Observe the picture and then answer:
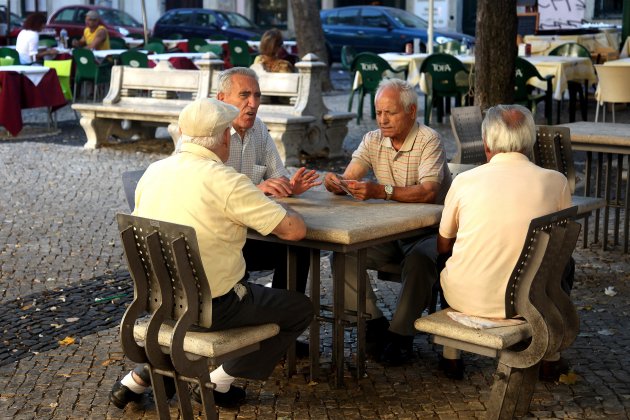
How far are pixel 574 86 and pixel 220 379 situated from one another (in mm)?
11350

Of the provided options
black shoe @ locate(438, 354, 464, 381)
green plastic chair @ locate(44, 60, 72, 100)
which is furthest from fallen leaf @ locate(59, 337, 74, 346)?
green plastic chair @ locate(44, 60, 72, 100)

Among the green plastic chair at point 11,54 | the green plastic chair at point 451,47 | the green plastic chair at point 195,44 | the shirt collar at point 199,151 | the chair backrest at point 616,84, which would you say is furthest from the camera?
the green plastic chair at point 195,44

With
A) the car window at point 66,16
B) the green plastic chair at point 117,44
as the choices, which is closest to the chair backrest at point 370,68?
the green plastic chair at point 117,44

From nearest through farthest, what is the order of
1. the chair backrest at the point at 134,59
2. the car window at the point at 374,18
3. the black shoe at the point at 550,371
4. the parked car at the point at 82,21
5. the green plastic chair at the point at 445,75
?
the black shoe at the point at 550,371, the green plastic chair at the point at 445,75, the chair backrest at the point at 134,59, the car window at the point at 374,18, the parked car at the point at 82,21

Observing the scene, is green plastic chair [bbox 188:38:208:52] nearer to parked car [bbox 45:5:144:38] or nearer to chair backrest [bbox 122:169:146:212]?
parked car [bbox 45:5:144:38]

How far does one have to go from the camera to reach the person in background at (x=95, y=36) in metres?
19.9

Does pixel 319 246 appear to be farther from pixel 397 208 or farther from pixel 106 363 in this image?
pixel 106 363

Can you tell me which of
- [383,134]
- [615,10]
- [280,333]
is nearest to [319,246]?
[280,333]

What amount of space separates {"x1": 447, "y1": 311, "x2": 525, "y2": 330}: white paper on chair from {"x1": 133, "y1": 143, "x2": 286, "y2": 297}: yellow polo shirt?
831mm

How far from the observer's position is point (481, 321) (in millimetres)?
4410

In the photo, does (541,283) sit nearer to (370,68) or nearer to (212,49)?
(370,68)

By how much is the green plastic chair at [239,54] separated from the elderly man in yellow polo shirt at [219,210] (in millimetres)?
15916

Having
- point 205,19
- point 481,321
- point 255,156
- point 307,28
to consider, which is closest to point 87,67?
point 307,28

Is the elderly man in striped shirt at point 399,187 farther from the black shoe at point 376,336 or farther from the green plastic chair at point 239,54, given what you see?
the green plastic chair at point 239,54
